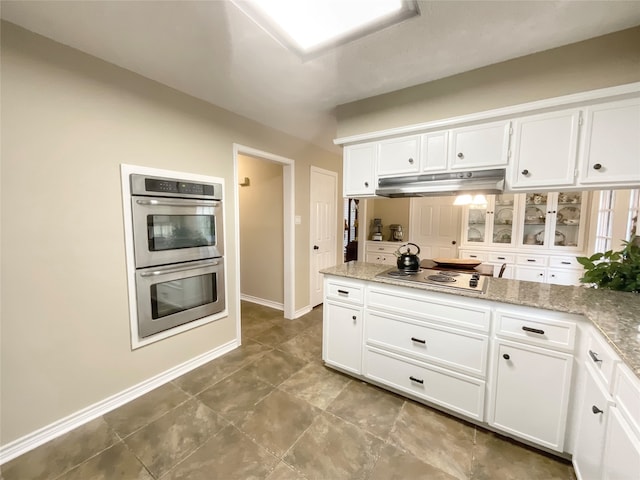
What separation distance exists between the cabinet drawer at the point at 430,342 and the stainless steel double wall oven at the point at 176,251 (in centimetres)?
152

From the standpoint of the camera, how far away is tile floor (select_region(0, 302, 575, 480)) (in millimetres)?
1435

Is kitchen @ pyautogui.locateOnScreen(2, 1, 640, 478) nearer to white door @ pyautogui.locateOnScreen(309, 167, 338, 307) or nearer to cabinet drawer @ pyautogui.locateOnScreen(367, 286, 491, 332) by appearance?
cabinet drawer @ pyautogui.locateOnScreen(367, 286, 491, 332)

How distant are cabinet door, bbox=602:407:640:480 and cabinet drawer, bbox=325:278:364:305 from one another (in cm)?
140

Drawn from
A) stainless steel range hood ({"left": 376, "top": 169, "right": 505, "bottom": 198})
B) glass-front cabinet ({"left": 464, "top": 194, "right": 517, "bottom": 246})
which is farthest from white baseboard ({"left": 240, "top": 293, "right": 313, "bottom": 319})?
glass-front cabinet ({"left": 464, "top": 194, "right": 517, "bottom": 246})

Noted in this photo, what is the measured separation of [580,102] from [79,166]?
3.17m

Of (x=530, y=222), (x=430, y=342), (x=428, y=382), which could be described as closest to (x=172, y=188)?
(x=430, y=342)

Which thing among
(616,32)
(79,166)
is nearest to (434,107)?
(616,32)

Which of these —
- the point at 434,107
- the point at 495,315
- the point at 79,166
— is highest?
the point at 434,107

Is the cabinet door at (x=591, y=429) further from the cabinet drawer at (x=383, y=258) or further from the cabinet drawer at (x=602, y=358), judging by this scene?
the cabinet drawer at (x=383, y=258)

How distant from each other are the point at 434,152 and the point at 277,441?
2328 millimetres

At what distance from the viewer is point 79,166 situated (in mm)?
1686

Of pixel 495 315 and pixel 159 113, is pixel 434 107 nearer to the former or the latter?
pixel 495 315

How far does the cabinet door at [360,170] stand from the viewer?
2.42 m

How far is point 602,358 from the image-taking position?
117 cm
